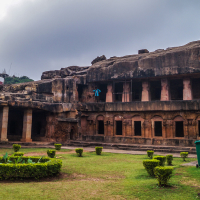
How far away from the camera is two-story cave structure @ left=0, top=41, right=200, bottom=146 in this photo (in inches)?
867

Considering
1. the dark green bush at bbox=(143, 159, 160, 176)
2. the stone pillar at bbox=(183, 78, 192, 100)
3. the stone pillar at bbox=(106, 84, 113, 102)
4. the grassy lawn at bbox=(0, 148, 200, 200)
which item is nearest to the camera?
the grassy lawn at bbox=(0, 148, 200, 200)

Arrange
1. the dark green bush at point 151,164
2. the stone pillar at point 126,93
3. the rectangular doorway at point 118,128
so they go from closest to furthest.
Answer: the dark green bush at point 151,164
the rectangular doorway at point 118,128
the stone pillar at point 126,93

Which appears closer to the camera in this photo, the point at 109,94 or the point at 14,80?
the point at 109,94

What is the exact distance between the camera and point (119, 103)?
80.2 feet

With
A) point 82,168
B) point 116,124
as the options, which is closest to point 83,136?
point 116,124

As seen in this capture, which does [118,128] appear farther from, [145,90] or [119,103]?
[145,90]

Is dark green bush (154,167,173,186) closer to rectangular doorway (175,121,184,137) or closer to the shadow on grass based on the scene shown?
the shadow on grass

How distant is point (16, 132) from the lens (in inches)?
1168

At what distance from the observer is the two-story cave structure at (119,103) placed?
867 inches

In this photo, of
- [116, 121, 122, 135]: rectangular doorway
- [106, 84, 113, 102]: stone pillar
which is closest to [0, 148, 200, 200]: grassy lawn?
[116, 121, 122, 135]: rectangular doorway

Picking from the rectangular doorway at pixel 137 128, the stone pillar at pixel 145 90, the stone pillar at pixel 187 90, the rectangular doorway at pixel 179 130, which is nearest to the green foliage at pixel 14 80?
the stone pillar at pixel 145 90

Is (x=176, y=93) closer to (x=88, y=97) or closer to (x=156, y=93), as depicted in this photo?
(x=156, y=93)

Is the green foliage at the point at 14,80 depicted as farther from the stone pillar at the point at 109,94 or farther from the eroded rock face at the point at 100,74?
the stone pillar at the point at 109,94

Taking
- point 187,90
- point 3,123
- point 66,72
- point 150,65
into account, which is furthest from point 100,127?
point 3,123
